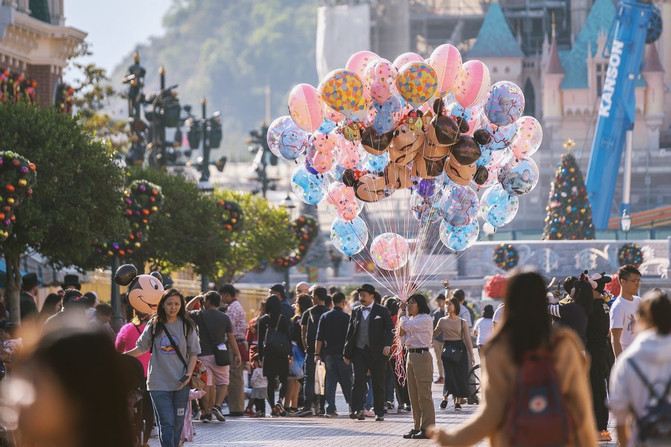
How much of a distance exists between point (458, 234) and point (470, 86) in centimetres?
251

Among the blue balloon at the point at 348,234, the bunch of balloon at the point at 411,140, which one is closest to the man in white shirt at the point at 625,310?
the bunch of balloon at the point at 411,140

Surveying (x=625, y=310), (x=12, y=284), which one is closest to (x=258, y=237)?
(x=12, y=284)

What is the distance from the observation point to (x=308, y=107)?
58.4 feet

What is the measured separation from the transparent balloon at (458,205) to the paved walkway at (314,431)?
2341mm

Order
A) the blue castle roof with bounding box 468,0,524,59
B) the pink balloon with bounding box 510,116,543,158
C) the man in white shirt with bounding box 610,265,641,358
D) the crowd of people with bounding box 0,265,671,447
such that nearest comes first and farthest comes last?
the crowd of people with bounding box 0,265,671,447
the man in white shirt with bounding box 610,265,641,358
the pink balloon with bounding box 510,116,543,158
the blue castle roof with bounding box 468,0,524,59

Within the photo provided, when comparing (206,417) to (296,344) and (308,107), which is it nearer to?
(296,344)

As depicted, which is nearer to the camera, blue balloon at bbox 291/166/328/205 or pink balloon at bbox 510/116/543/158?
blue balloon at bbox 291/166/328/205

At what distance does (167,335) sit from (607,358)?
14.0 ft

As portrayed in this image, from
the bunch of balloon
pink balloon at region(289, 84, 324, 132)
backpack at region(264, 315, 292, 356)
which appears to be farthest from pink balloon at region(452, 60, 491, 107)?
backpack at region(264, 315, 292, 356)

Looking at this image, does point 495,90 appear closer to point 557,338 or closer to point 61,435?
point 557,338

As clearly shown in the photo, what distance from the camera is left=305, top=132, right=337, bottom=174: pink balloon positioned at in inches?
709

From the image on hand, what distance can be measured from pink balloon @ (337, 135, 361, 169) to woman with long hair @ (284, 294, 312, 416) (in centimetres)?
166

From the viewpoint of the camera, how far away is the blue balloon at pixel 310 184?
19.0 meters

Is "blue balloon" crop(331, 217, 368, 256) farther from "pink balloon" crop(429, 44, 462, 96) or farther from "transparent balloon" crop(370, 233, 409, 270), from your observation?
"pink balloon" crop(429, 44, 462, 96)
